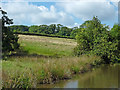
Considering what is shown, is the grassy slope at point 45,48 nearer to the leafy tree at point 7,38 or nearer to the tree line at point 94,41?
the tree line at point 94,41

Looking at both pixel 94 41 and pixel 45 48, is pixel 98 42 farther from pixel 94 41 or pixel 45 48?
pixel 45 48

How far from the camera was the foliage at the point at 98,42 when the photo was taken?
2256 centimetres

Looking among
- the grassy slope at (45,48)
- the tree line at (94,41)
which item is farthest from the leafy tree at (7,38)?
the grassy slope at (45,48)

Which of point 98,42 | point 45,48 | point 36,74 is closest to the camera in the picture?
point 36,74

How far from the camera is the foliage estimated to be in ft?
74.0

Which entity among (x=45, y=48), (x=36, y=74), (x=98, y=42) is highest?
(x=98, y=42)

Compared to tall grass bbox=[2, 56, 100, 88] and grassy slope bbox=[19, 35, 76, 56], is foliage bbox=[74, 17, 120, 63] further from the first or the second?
tall grass bbox=[2, 56, 100, 88]

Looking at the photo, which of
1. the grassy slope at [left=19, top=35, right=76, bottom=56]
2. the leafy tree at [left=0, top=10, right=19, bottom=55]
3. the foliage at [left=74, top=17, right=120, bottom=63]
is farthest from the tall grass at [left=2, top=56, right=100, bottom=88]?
the grassy slope at [left=19, top=35, right=76, bottom=56]

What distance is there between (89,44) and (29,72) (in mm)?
15331

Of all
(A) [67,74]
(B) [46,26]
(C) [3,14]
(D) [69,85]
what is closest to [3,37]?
(C) [3,14]

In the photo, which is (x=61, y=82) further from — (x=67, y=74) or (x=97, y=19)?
(x=97, y=19)

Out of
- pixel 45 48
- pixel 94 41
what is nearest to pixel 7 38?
pixel 94 41

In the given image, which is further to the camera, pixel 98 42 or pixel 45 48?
pixel 45 48

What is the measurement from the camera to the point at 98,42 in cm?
2377
